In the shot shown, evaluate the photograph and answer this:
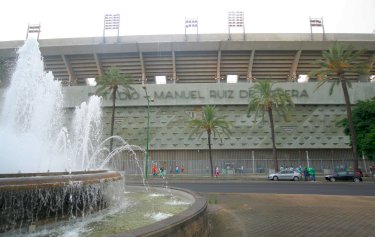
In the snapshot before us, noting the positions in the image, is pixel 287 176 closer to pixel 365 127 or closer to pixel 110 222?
pixel 365 127

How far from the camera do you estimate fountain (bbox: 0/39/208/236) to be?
573 centimetres

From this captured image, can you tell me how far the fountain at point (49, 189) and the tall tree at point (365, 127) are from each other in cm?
2499

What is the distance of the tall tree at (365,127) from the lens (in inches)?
1161

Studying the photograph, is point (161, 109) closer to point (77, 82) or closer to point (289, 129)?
point (77, 82)

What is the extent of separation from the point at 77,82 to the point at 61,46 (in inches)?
297

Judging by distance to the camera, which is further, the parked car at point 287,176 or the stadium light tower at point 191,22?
the stadium light tower at point 191,22

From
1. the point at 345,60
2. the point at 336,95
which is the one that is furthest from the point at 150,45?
the point at 336,95

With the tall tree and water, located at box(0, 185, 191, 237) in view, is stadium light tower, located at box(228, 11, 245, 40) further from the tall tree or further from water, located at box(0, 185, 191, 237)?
water, located at box(0, 185, 191, 237)

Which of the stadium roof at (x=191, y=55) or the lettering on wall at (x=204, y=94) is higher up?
the stadium roof at (x=191, y=55)

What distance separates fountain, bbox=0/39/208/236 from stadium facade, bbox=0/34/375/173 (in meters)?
26.8

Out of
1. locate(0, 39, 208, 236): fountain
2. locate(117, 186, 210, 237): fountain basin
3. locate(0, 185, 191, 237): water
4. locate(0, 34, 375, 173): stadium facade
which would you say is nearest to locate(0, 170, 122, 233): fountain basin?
locate(0, 39, 208, 236): fountain

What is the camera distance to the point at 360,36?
140 feet

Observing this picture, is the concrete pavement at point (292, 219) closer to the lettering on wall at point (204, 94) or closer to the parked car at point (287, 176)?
the parked car at point (287, 176)

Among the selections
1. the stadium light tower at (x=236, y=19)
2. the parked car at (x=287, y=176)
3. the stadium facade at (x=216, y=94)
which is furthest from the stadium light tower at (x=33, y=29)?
the parked car at (x=287, y=176)
